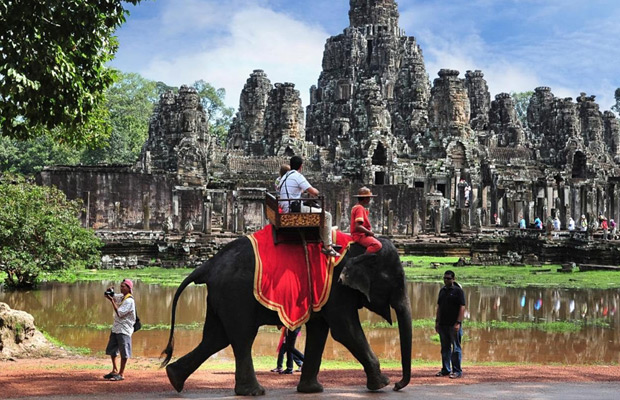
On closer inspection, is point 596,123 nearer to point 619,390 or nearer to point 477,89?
point 477,89

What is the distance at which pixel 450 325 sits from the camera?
10031 millimetres

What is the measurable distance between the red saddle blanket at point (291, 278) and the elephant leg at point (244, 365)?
373 millimetres

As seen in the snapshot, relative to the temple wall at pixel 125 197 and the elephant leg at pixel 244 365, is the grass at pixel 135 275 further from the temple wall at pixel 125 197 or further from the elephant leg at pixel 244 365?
the elephant leg at pixel 244 365

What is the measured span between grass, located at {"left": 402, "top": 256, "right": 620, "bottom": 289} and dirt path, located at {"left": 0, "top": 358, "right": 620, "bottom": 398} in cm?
1265

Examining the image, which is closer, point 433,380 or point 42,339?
point 433,380

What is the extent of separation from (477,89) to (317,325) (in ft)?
212

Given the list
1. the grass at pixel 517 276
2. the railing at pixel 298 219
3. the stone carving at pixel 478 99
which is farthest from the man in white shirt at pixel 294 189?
the stone carving at pixel 478 99

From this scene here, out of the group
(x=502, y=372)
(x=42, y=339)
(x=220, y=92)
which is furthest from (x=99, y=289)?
(x=220, y=92)

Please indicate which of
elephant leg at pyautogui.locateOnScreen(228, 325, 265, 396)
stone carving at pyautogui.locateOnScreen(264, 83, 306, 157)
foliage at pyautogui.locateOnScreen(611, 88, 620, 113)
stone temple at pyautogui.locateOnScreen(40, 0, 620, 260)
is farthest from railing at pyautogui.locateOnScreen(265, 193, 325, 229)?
foliage at pyautogui.locateOnScreen(611, 88, 620, 113)

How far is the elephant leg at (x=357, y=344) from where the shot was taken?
27.2ft

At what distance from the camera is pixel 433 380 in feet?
31.4

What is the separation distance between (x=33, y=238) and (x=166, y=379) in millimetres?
12896

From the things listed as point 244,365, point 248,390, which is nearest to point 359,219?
point 244,365

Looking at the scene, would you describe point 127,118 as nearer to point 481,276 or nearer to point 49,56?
point 481,276
